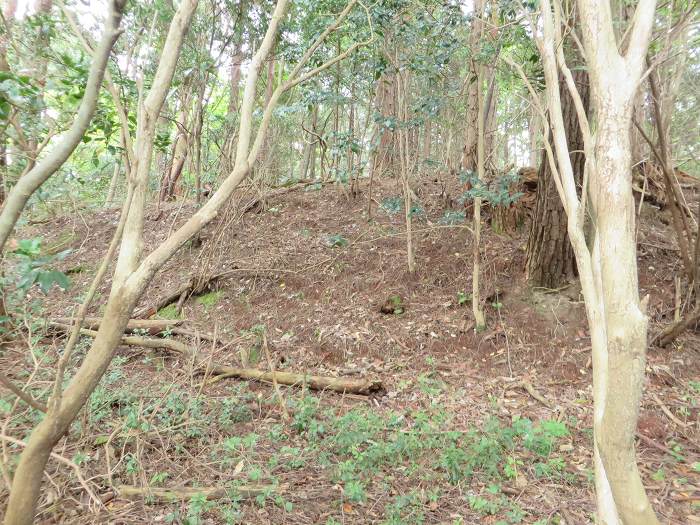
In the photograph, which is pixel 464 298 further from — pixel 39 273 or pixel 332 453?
pixel 39 273

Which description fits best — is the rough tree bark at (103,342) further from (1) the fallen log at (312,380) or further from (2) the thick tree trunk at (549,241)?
(2) the thick tree trunk at (549,241)

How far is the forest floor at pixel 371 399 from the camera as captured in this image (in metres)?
3.22

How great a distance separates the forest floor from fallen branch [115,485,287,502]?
0.07ft

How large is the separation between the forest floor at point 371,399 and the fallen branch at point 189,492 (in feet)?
0.07

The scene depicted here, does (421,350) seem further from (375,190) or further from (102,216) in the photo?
(102,216)

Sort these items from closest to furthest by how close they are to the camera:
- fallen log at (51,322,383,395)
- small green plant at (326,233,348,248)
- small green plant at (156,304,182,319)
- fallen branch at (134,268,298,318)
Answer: fallen log at (51,322,383,395), small green plant at (156,304,182,319), fallen branch at (134,268,298,318), small green plant at (326,233,348,248)

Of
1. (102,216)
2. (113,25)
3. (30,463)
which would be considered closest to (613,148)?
(113,25)

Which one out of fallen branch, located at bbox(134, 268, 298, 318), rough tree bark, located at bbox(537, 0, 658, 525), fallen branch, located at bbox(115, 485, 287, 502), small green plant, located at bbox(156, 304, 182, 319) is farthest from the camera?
fallen branch, located at bbox(134, 268, 298, 318)

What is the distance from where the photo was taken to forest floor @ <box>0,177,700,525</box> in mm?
3225

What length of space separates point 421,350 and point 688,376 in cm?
284

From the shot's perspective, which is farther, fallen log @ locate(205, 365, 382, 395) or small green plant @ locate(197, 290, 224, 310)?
small green plant @ locate(197, 290, 224, 310)

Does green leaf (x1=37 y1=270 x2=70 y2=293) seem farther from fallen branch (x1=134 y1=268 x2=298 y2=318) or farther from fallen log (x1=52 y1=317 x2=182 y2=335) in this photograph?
fallen branch (x1=134 y1=268 x2=298 y2=318)

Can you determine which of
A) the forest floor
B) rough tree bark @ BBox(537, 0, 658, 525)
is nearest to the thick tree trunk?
the forest floor

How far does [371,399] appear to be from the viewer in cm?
469
